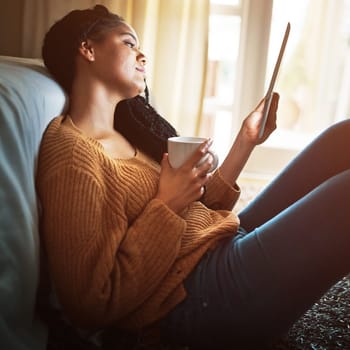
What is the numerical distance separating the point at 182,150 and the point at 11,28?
1.14m

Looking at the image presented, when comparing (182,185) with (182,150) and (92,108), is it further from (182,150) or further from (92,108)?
(92,108)

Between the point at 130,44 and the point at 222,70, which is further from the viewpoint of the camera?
the point at 222,70

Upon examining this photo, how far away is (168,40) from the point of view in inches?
62.6

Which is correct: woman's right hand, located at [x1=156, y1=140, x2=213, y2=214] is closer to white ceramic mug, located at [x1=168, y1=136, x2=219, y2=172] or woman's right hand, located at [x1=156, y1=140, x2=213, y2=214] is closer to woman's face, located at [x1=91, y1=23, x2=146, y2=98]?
white ceramic mug, located at [x1=168, y1=136, x2=219, y2=172]

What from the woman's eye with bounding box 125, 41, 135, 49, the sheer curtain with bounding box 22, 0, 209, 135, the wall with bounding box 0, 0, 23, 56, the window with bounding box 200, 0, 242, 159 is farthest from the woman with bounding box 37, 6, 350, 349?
the window with bounding box 200, 0, 242, 159

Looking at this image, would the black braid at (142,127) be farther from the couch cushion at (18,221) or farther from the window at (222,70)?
the window at (222,70)

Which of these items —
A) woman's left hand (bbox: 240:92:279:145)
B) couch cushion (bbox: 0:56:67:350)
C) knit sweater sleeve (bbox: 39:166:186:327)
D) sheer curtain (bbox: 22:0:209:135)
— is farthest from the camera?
sheer curtain (bbox: 22:0:209:135)

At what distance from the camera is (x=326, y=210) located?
0.77m

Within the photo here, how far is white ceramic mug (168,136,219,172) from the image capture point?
806mm

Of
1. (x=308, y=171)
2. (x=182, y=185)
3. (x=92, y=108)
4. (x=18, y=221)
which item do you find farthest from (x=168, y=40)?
(x=18, y=221)

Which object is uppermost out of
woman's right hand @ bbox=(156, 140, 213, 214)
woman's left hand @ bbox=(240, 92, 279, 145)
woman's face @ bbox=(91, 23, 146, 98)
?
woman's face @ bbox=(91, 23, 146, 98)

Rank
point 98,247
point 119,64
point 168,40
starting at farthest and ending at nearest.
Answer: point 168,40, point 119,64, point 98,247

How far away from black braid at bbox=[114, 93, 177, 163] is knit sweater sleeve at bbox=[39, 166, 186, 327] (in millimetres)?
321

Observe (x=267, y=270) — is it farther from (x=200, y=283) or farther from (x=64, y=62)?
(x=64, y=62)
